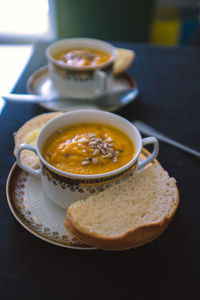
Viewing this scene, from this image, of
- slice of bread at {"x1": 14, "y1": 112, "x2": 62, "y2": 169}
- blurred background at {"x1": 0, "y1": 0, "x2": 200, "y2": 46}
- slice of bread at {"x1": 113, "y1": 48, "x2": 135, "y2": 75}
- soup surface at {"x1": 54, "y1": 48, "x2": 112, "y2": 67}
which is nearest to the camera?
slice of bread at {"x1": 14, "y1": 112, "x2": 62, "y2": 169}

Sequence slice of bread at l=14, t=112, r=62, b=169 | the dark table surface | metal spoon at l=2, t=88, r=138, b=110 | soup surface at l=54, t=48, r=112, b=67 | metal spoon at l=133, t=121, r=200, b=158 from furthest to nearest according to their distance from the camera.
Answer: soup surface at l=54, t=48, r=112, b=67, metal spoon at l=2, t=88, r=138, b=110, metal spoon at l=133, t=121, r=200, b=158, slice of bread at l=14, t=112, r=62, b=169, the dark table surface

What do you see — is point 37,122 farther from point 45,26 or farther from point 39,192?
point 45,26

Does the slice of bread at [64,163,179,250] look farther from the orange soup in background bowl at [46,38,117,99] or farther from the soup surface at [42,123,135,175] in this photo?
the orange soup in background bowl at [46,38,117,99]

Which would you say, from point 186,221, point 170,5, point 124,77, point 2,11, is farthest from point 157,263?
point 2,11

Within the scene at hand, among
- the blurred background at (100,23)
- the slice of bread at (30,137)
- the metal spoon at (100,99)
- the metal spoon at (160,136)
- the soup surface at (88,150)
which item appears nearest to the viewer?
the soup surface at (88,150)

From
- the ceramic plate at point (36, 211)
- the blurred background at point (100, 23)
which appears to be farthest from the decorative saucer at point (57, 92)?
the blurred background at point (100, 23)

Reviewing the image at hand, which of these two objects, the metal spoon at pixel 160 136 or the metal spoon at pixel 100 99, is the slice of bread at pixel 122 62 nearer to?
the metal spoon at pixel 100 99

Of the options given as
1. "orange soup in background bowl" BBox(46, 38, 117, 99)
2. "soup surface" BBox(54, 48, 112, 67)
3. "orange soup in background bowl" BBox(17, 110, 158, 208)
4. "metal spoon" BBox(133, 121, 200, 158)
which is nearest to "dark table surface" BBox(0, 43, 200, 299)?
"metal spoon" BBox(133, 121, 200, 158)
